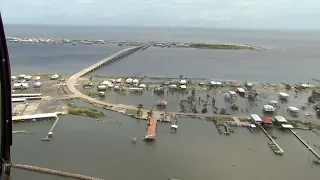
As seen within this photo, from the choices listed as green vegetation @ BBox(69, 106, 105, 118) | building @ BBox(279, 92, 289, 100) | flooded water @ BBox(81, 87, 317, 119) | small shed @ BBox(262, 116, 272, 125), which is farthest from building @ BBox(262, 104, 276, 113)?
green vegetation @ BBox(69, 106, 105, 118)

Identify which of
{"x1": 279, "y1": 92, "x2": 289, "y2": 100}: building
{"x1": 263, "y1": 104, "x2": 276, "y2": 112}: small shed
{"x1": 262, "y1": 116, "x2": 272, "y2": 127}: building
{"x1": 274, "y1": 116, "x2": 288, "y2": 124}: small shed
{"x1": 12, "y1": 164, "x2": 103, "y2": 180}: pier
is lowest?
{"x1": 12, "y1": 164, "x2": 103, "y2": 180}: pier

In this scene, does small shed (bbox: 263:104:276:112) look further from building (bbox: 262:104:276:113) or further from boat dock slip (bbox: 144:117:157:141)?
boat dock slip (bbox: 144:117:157:141)

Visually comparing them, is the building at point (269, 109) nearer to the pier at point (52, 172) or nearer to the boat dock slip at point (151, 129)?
the boat dock slip at point (151, 129)

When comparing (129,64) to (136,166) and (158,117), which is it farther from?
(136,166)

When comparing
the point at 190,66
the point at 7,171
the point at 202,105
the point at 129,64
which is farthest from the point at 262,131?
the point at 129,64

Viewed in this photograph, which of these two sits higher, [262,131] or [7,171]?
[7,171]

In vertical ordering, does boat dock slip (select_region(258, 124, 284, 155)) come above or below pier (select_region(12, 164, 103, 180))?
above

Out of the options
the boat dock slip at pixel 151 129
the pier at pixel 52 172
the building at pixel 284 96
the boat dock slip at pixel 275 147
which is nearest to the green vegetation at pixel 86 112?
the boat dock slip at pixel 151 129

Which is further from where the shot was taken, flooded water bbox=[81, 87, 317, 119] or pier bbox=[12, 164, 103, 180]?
flooded water bbox=[81, 87, 317, 119]
